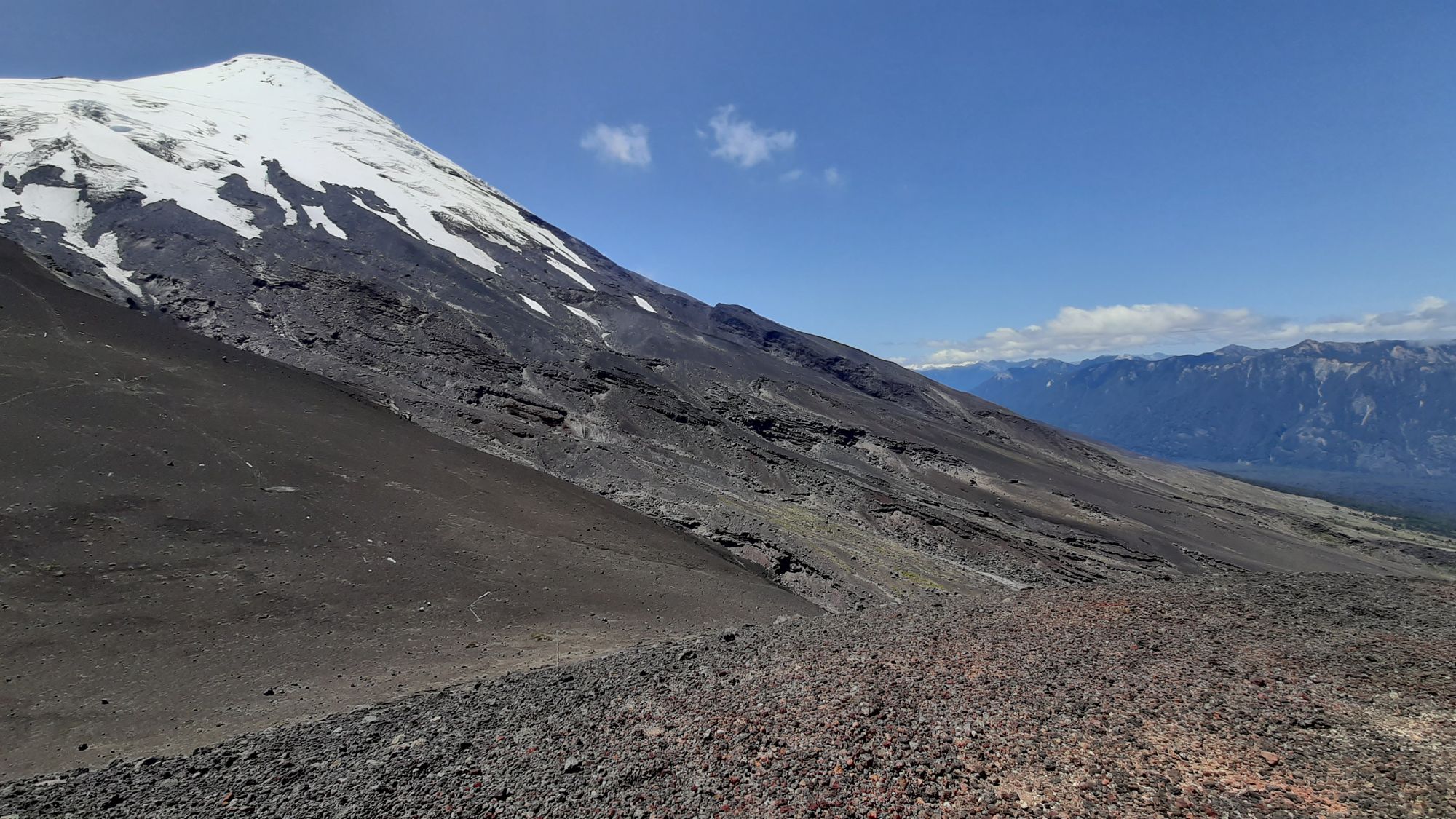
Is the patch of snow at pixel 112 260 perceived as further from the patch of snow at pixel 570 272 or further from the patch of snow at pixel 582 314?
the patch of snow at pixel 570 272

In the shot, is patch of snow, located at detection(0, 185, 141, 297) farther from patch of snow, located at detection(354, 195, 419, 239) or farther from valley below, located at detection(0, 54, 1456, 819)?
patch of snow, located at detection(354, 195, 419, 239)

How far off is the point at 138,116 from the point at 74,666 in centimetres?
6410

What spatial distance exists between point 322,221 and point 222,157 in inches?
548

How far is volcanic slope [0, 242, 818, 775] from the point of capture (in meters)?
10.4

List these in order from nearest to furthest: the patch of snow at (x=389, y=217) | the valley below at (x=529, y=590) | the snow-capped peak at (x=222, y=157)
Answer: the valley below at (x=529, y=590)
the snow-capped peak at (x=222, y=157)
the patch of snow at (x=389, y=217)

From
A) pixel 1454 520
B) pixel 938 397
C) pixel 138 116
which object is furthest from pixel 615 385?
pixel 1454 520

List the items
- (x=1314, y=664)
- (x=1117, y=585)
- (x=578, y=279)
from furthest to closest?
(x=578, y=279)
(x=1117, y=585)
(x=1314, y=664)

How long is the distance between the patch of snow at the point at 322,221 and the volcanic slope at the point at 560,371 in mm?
469

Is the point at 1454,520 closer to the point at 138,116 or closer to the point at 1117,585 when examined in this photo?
the point at 1117,585

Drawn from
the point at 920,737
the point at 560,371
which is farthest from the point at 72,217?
the point at 920,737

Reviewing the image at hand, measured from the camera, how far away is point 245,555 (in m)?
14.5

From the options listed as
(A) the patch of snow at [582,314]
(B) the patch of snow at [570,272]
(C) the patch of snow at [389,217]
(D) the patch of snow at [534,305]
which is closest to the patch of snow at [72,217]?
(C) the patch of snow at [389,217]

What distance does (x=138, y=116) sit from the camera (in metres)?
51.3

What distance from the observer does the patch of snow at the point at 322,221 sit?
44938 mm
